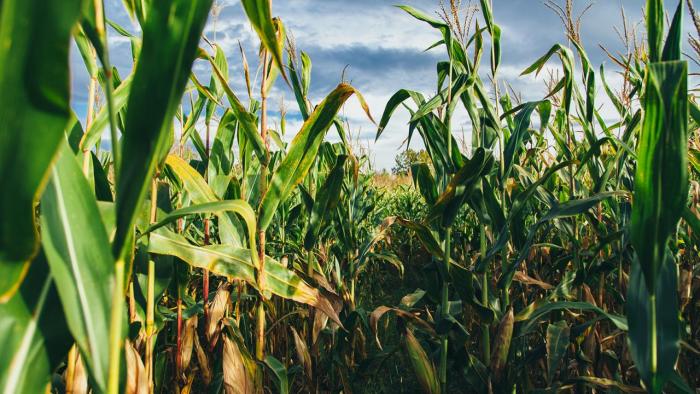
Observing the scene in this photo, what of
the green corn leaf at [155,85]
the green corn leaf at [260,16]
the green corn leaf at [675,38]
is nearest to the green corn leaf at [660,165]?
the green corn leaf at [675,38]

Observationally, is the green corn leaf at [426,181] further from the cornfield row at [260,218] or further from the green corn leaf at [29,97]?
the green corn leaf at [29,97]

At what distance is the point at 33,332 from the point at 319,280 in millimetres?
1408

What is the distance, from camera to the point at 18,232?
50 cm

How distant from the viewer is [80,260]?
623 mm

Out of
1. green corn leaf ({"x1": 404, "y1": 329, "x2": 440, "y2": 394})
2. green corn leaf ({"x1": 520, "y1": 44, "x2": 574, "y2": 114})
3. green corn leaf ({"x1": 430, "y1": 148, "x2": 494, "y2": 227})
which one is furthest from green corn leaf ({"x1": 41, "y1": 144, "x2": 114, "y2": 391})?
green corn leaf ({"x1": 520, "y1": 44, "x2": 574, "y2": 114})

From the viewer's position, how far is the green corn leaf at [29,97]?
426 millimetres

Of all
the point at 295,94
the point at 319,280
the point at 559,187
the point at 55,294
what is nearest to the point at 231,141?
the point at 295,94

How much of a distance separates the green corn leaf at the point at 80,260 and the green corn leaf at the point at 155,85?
0.33ft

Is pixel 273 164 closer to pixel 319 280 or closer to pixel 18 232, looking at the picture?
pixel 319 280

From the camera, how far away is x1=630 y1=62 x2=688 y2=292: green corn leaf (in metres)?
0.81

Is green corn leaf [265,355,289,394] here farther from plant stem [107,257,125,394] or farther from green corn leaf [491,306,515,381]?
plant stem [107,257,125,394]

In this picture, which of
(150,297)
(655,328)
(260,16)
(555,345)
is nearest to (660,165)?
(655,328)

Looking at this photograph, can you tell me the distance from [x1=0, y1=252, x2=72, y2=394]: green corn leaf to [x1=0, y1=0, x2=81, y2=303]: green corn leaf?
0.64ft

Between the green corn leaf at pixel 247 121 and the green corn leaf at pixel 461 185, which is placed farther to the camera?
the green corn leaf at pixel 461 185
